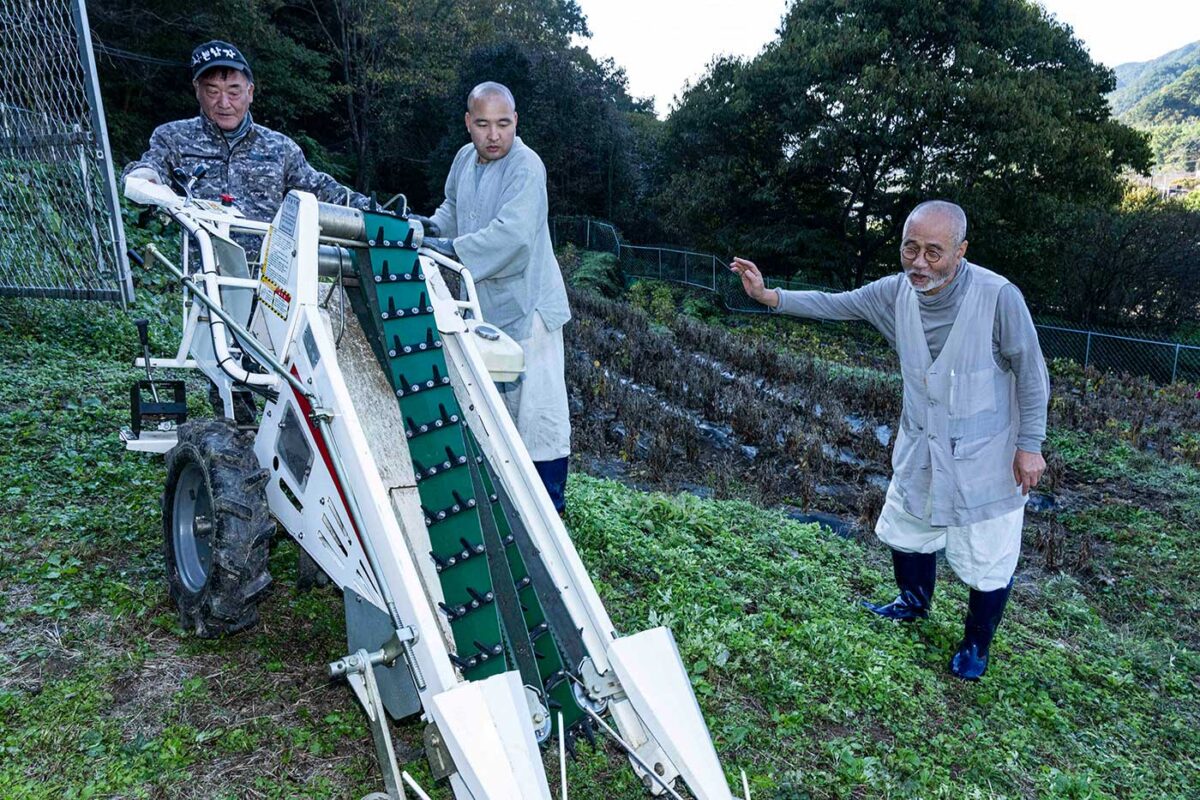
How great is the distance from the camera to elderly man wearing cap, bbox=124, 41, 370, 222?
3977mm

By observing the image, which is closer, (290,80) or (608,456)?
(608,456)

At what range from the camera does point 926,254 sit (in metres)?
3.67

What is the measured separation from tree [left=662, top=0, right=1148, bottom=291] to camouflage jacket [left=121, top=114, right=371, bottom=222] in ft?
58.9

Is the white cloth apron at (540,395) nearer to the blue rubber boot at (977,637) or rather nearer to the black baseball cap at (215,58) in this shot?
the black baseball cap at (215,58)

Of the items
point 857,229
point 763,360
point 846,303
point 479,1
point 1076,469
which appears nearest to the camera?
point 846,303

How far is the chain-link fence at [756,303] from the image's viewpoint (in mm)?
14953

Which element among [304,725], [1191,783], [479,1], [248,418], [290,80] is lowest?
[1191,783]

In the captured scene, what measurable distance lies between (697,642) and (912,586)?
1.33 meters

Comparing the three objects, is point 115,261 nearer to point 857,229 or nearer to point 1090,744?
point 1090,744

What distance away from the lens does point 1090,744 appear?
3.70 meters

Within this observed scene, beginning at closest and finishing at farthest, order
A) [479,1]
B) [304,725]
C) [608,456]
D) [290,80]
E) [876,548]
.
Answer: [304,725] < [876,548] < [608,456] < [290,80] < [479,1]

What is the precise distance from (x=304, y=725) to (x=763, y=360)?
9779 millimetres

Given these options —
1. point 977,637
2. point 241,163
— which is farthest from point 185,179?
point 977,637

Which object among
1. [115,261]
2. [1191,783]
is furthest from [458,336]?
[115,261]
